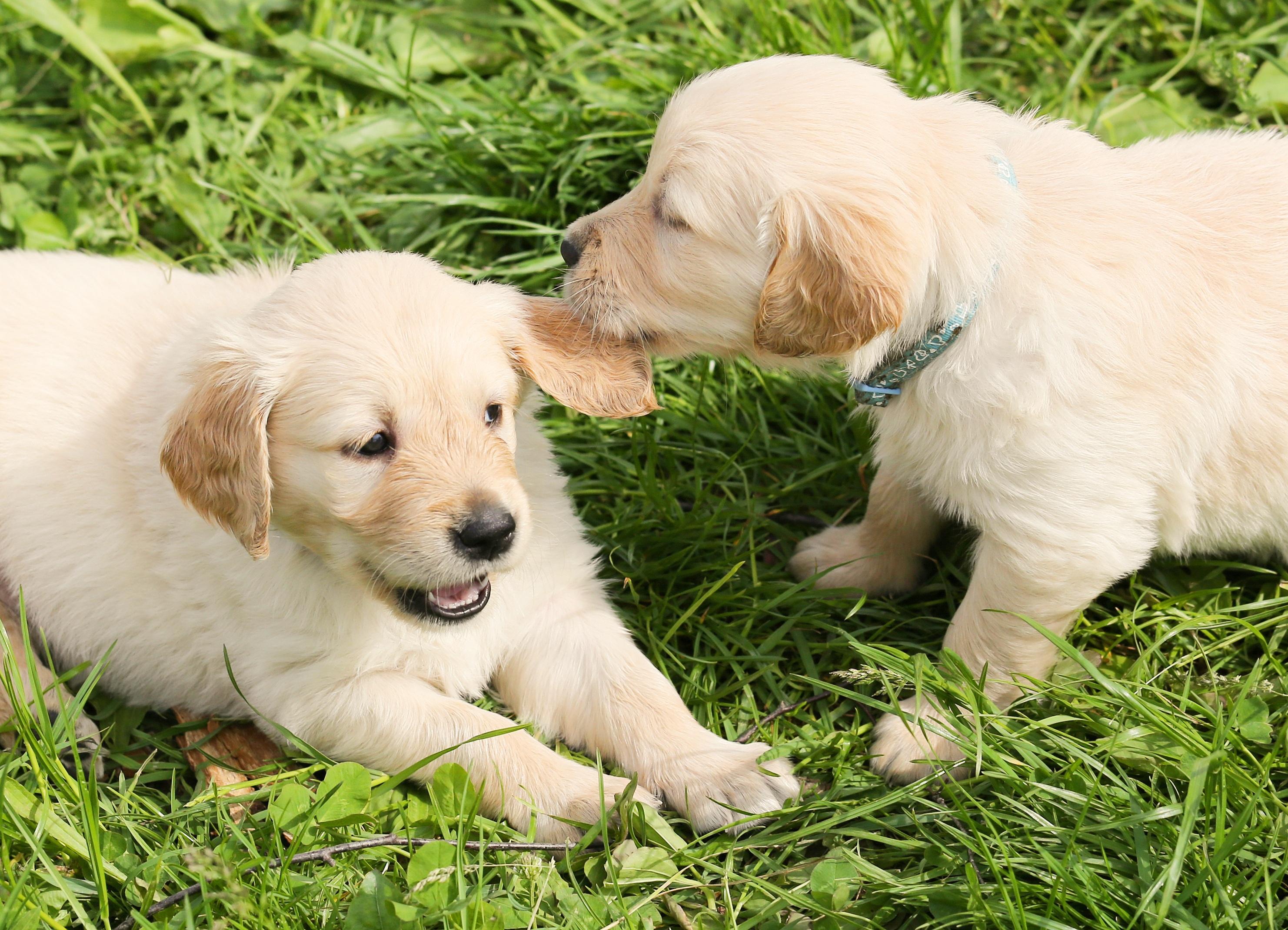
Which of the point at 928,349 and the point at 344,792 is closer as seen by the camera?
the point at 928,349

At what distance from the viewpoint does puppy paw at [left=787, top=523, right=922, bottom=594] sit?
3.46 metres

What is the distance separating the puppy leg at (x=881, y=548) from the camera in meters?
3.36

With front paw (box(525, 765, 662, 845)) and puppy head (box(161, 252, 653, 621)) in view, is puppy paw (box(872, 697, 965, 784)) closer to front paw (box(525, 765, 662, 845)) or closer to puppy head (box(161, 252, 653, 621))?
front paw (box(525, 765, 662, 845))

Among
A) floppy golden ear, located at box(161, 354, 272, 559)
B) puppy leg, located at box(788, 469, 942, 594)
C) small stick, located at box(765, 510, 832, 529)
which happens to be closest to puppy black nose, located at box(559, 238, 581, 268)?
floppy golden ear, located at box(161, 354, 272, 559)

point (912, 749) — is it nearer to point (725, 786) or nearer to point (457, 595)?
point (725, 786)

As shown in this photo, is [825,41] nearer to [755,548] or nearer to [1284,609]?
[755,548]

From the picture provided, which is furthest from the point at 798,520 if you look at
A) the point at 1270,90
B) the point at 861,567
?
the point at 1270,90

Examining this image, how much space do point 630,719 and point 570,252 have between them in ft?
3.89

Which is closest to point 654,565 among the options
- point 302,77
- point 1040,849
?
point 1040,849

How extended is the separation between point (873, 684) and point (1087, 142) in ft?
4.97

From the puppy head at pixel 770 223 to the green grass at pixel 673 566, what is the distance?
80 centimetres

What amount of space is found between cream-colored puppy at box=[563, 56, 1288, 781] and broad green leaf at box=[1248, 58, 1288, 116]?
138 cm

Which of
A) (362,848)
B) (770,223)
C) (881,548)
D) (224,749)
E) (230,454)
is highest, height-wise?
(770,223)

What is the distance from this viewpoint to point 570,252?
2939 mm
